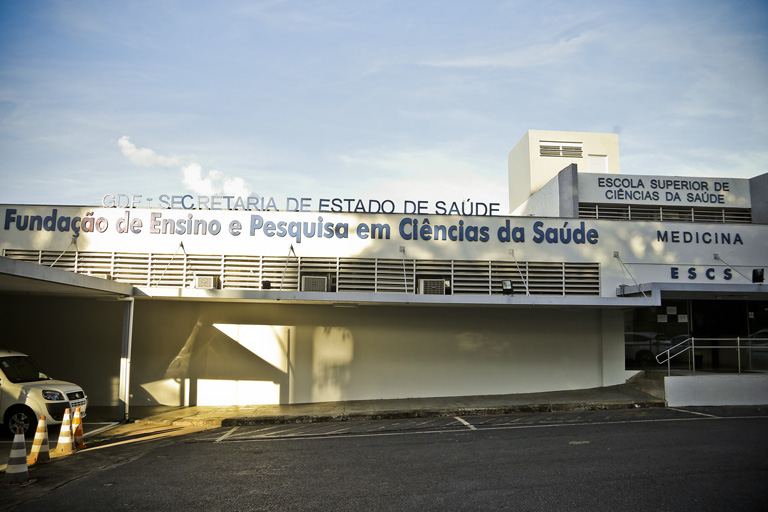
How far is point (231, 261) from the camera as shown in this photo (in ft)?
56.8

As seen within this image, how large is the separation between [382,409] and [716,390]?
349 inches

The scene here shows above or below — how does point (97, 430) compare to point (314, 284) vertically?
below

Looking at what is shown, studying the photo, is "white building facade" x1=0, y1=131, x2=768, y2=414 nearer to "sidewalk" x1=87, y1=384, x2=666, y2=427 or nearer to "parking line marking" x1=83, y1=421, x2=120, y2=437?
"sidewalk" x1=87, y1=384, x2=666, y2=427

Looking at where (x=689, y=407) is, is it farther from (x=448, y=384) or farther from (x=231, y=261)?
(x=231, y=261)

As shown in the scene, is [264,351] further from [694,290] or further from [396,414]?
[694,290]

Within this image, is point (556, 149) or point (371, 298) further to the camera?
point (556, 149)

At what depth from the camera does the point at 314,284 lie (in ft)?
55.9

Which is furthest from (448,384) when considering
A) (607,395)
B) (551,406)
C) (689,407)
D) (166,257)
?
(166,257)

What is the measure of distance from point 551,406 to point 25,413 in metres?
11.7

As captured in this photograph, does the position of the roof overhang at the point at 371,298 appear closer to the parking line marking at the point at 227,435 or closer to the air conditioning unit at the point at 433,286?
the air conditioning unit at the point at 433,286

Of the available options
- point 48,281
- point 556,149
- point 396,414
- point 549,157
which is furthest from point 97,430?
point 556,149

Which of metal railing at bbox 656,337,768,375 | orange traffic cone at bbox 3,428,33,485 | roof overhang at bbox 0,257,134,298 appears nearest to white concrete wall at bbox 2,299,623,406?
roof overhang at bbox 0,257,134,298

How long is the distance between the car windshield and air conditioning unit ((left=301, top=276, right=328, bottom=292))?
266 inches

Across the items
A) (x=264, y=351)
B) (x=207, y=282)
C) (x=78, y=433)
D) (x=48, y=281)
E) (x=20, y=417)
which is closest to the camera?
(x=78, y=433)
